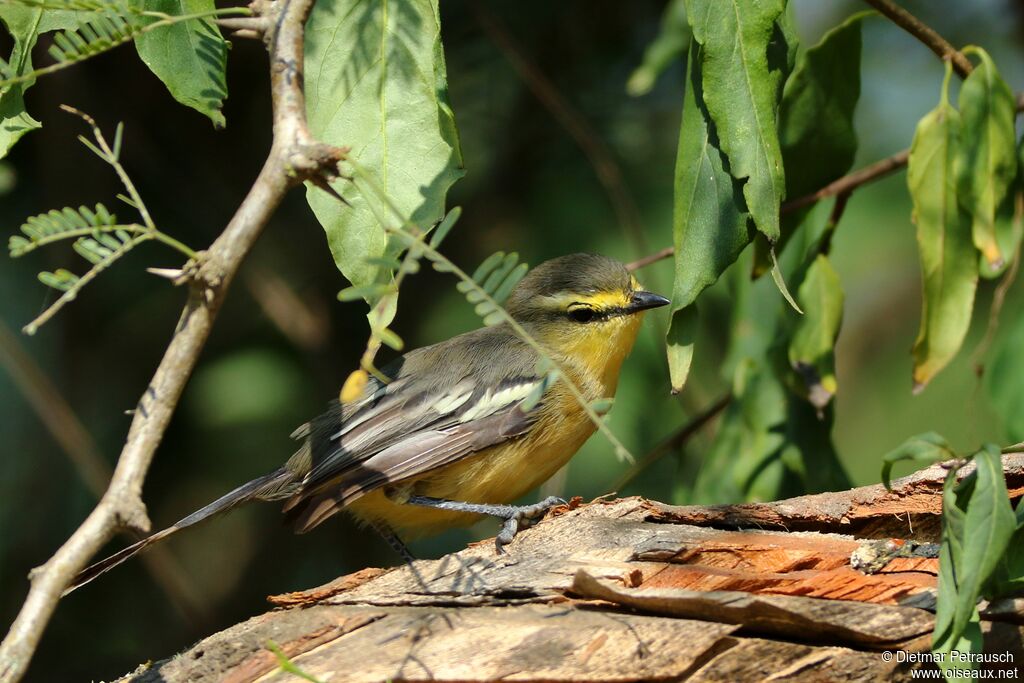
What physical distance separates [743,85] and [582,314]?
78.2 inches

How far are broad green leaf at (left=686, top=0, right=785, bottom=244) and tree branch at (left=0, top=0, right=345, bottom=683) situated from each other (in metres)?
1.27

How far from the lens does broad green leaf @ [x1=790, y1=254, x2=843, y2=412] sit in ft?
14.8

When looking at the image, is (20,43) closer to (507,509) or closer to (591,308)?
(507,509)

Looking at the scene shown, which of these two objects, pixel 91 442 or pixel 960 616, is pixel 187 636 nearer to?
pixel 91 442

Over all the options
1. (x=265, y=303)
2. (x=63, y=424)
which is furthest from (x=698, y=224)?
(x=63, y=424)

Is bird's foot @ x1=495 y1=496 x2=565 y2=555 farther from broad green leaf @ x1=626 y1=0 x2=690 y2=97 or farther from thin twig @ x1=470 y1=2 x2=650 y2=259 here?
broad green leaf @ x1=626 y1=0 x2=690 y2=97

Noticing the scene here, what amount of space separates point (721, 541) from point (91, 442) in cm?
408

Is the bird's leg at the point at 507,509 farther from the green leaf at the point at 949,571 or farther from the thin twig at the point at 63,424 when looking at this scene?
the thin twig at the point at 63,424

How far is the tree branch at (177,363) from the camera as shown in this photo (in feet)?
7.60

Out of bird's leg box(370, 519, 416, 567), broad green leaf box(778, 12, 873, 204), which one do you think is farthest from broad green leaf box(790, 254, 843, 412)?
bird's leg box(370, 519, 416, 567)

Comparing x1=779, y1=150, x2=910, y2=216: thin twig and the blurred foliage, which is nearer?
x1=779, y1=150, x2=910, y2=216: thin twig

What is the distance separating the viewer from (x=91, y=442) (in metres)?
6.18

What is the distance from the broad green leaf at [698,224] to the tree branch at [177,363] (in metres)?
1.28

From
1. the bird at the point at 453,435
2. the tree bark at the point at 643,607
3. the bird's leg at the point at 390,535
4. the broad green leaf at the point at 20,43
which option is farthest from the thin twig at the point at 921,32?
the bird's leg at the point at 390,535
